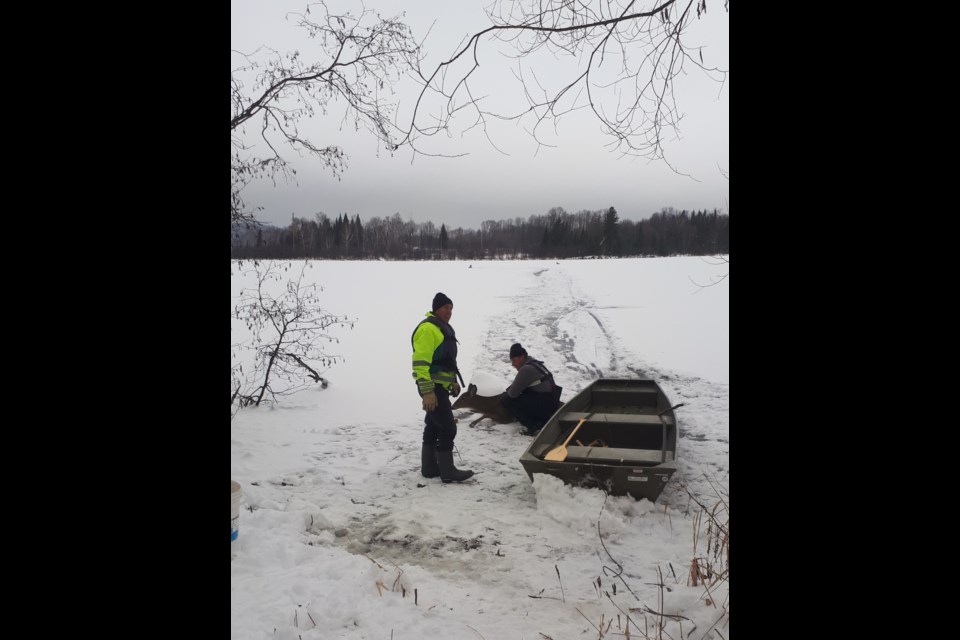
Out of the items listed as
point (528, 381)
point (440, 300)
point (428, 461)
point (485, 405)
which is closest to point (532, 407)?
point (528, 381)

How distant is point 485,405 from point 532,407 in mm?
1019

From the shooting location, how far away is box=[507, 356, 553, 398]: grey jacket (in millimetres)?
7719

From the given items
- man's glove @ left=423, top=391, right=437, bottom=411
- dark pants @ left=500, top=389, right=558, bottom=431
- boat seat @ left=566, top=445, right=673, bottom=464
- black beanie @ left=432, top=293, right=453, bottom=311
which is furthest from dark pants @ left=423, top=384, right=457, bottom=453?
dark pants @ left=500, top=389, right=558, bottom=431

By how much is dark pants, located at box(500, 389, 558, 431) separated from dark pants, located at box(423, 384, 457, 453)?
1.68 m

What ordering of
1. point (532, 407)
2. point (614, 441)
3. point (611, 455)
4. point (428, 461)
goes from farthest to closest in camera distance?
point (532, 407), point (614, 441), point (428, 461), point (611, 455)

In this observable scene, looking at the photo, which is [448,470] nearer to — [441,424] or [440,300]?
[441,424]

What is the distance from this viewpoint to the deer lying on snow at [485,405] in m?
8.75

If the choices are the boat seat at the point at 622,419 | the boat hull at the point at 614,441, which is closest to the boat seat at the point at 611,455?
the boat hull at the point at 614,441

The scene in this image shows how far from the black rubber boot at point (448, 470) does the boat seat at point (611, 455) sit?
1.20 meters

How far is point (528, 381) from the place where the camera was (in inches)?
304
